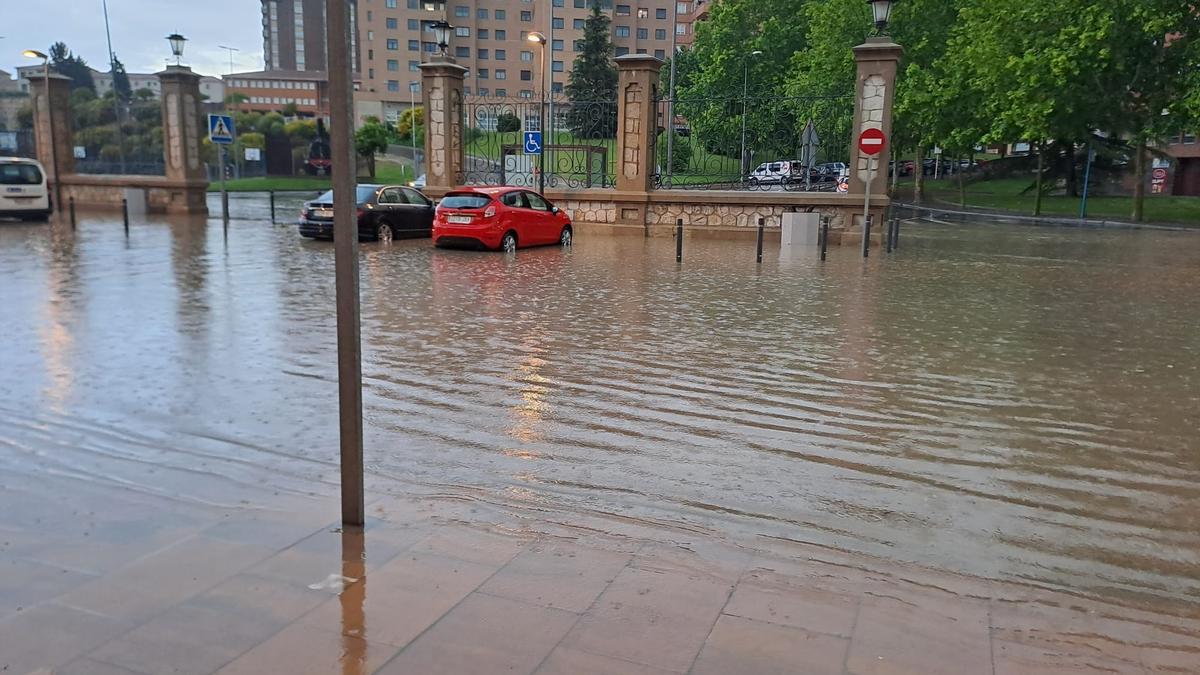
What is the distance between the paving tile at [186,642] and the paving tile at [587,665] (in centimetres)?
104

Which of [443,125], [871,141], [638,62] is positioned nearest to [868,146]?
[871,141]

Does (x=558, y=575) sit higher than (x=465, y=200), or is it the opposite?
(x=465, y=200)

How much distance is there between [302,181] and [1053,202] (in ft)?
157

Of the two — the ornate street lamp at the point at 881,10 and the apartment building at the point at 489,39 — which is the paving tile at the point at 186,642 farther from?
the apartment building at the point at 489,39

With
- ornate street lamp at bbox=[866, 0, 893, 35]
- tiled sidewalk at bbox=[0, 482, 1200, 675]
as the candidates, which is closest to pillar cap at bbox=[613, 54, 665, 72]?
ornate street lamp at bbox=[866, 0, 893, 35]

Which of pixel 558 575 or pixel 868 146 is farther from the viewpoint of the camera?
pixel 868 146

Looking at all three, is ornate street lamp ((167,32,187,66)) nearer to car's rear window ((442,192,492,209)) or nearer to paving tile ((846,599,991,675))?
car's rear window ((442,192,492,209))

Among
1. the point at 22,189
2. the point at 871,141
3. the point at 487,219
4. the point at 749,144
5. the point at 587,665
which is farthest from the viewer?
the point at 749,144

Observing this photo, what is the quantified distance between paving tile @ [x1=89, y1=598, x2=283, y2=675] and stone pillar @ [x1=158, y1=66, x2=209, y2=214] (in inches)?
1154

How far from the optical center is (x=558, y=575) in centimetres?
379

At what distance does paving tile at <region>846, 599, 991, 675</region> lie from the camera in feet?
10.2

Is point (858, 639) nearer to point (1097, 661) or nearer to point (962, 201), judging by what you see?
point (1097, 661)

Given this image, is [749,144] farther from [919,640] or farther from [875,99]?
[919,640]

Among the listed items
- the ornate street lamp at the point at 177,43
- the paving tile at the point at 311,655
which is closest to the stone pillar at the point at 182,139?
the ornate street lamp at the point at 177,43
